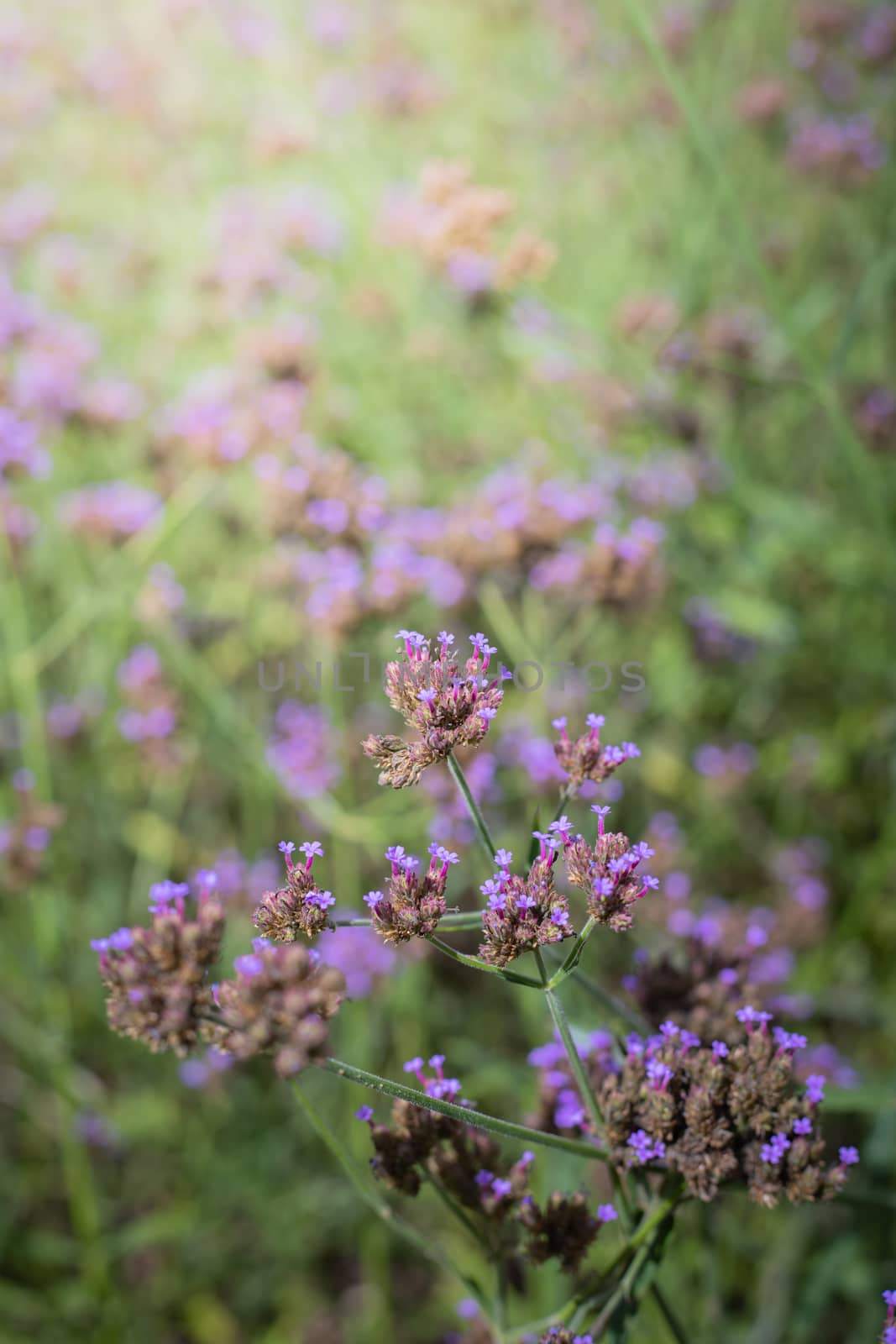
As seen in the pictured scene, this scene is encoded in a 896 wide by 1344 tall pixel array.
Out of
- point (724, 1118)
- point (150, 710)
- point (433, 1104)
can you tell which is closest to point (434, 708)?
point (433, 1104)

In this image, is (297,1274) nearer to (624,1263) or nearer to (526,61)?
(624,1263)

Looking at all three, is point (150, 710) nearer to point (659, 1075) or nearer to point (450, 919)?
point (450, 919)

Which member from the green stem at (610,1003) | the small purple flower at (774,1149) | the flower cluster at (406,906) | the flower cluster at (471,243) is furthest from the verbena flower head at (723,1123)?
the flower cluster at (471,243)

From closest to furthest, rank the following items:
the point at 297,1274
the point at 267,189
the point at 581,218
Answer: the point at 297,1274 < the point at 581,218 < the point at 267,189

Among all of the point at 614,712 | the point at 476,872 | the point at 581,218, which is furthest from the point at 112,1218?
the point at 581,218

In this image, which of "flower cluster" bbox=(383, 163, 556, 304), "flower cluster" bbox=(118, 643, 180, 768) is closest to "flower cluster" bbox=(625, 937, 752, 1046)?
"flower cluster" bbox=(118, 643, 180, 768)

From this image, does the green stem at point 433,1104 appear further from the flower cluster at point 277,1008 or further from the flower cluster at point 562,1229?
the flower cluster at point 562,1229
